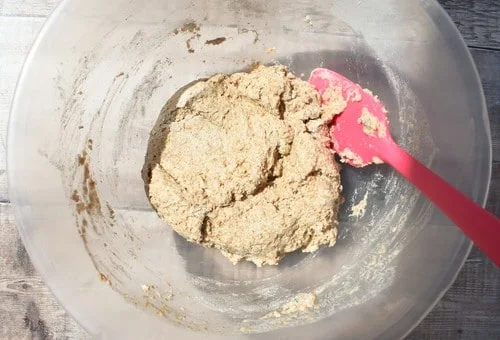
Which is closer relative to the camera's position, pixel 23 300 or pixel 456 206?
pixel 456 206

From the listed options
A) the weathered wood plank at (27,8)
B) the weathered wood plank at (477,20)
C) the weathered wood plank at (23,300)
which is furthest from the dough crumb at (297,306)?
the weathered wood plank at (27,8)

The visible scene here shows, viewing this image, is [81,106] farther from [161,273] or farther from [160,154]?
[161,273]

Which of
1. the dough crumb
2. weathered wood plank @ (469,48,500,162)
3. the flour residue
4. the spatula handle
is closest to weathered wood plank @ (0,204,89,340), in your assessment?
the dough crumb

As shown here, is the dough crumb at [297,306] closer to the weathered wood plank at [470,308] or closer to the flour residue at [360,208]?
the flour residue at [360,208]

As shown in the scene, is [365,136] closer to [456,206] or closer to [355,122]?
[355,122]

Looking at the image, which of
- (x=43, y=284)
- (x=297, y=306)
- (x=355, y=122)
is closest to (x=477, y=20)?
(x=355, y=122)

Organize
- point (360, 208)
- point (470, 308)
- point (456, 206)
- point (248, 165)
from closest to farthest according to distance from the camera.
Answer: point (456, 206) → point (248, 165) → point (360, 208) → point (470, 308)
